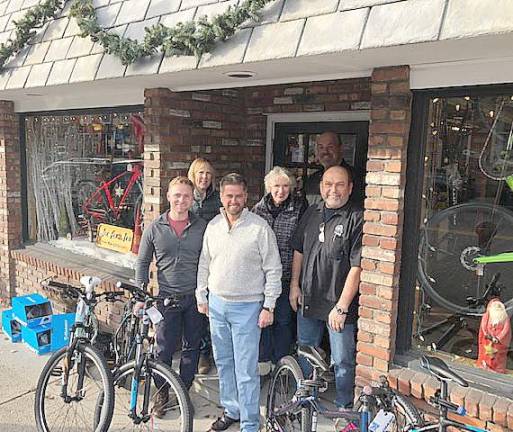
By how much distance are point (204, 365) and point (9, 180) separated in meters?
3.40

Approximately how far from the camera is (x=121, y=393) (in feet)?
12.6

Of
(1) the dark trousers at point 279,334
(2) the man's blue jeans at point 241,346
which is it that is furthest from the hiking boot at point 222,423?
(1) the dark trousers at point 279,334

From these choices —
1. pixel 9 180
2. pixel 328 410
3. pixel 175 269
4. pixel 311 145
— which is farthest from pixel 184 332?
pixel 9 180

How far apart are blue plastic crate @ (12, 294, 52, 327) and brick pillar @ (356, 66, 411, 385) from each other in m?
3.27

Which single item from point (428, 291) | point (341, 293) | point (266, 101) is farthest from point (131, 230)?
point (428, 291)

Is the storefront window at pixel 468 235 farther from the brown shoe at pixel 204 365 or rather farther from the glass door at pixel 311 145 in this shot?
the brown shoe at pixel 204 365

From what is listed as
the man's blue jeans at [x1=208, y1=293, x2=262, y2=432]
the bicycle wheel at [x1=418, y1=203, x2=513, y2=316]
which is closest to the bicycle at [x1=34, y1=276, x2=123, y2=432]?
the man's blue jeans at [x1=208, y1=293, x2=262, y2=432]

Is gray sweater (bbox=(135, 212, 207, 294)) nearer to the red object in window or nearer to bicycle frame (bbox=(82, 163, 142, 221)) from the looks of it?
bicycle frame (bbox=(82, 163, 142, 221))

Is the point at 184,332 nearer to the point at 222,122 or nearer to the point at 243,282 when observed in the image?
the point at 243,282

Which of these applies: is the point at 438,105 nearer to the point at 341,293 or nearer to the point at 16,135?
the point at 341,293

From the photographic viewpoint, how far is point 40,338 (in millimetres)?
5004

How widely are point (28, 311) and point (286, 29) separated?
12.5ft

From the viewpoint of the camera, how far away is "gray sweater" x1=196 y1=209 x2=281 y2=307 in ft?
10.7

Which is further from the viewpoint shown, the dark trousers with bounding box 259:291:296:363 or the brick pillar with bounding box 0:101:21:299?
the brick pillar with bounding box 0:101:21:299
